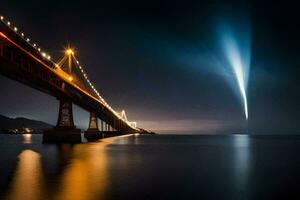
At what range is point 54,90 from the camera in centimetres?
6412

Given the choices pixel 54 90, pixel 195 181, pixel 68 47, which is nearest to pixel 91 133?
pixel 68 47

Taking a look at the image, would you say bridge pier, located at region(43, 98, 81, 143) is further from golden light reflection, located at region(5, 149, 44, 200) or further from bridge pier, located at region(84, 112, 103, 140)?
golden light reflection, located at region(5, 149, 44, 200)

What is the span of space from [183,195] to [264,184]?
324 inches

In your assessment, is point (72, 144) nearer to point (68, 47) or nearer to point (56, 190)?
point (68, 47)

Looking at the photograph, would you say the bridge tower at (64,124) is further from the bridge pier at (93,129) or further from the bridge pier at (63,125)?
the bridge pier at (93,129)

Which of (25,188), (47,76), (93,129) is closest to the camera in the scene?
(25,188)

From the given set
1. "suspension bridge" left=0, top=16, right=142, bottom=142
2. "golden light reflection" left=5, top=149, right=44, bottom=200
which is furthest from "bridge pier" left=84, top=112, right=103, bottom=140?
"golden light reflection" left=5, top=149, right=44, bottom=200

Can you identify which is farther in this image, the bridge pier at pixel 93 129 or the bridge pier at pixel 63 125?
the bridge pier at pixel 93 129

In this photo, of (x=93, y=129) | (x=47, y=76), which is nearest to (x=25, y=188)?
(x=47, y=76)

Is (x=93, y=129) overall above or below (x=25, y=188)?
above

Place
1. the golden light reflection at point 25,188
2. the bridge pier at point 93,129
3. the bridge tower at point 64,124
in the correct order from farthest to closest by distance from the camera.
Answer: the bridge pier at point 93,129 → the bridge tower at point 64,124 → the golden light reflection at point 25,188

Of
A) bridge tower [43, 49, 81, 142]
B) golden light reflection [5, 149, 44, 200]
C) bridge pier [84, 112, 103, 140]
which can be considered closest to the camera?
golden light reflection [5, 149, 44, 200]

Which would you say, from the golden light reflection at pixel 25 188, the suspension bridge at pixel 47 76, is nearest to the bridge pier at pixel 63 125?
the suspension bridge at pixel 47 76

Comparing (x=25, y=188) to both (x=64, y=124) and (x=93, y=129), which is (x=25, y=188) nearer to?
(x=64, y=124)
